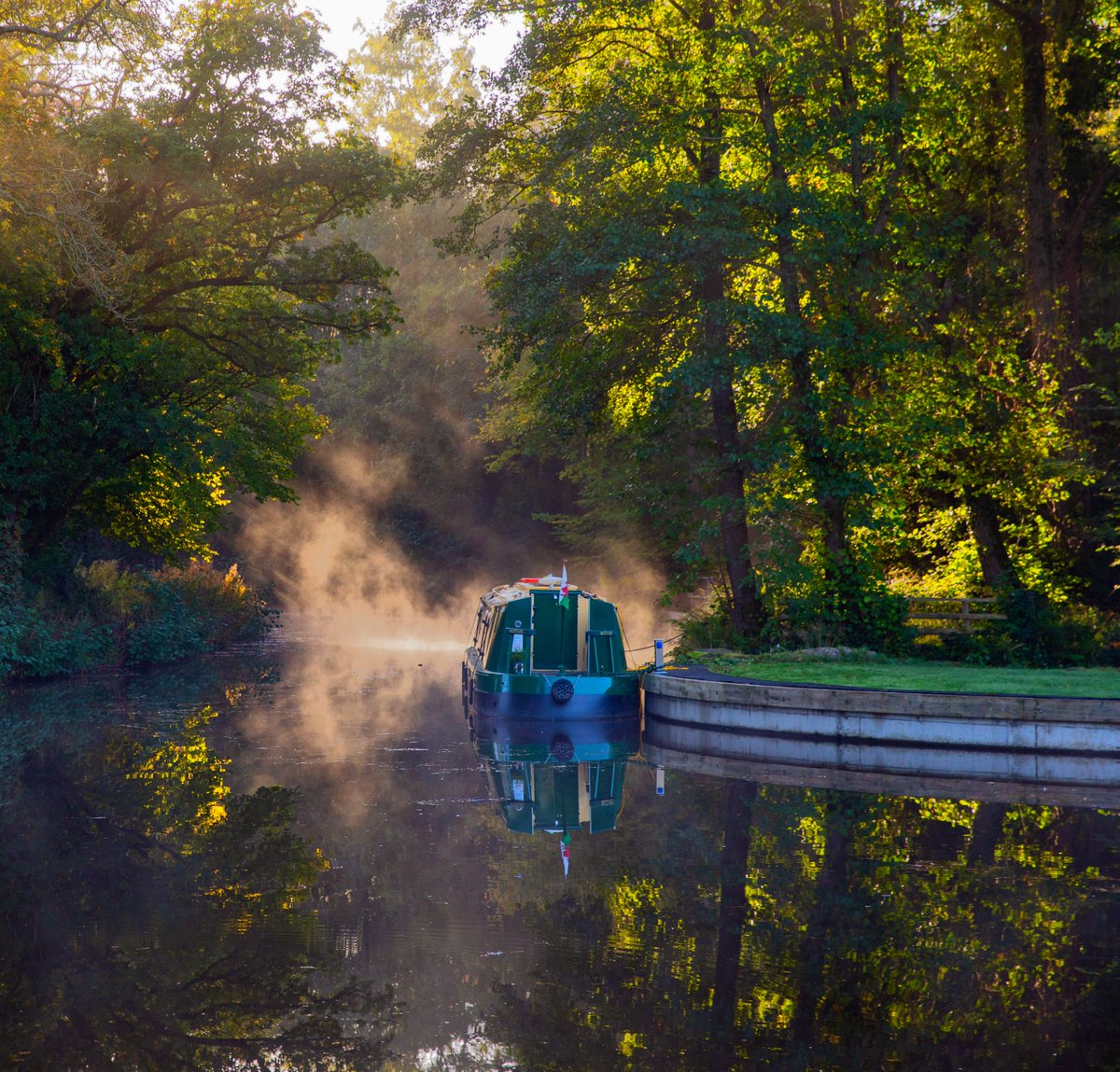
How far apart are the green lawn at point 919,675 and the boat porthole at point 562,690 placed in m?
2.41

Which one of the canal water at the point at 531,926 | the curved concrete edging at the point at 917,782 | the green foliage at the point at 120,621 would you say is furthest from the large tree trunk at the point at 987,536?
the green foliage at the point at 120,621

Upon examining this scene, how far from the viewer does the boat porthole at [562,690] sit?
1967 cm

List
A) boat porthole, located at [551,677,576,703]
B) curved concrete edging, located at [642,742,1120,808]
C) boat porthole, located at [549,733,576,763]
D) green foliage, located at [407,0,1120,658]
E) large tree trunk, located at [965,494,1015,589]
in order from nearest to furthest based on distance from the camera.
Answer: curved concrete edging, located at [642,742,1120,808], boat porthole, located at [549,733,576,763], boat porthole, located at [551,677,576,703], green foliage, located at [407,0,1120,658], large tree trunk, located at [965,494,1015,589]

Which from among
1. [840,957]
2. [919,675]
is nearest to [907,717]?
[919,675]

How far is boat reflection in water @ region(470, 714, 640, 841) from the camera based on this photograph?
40.5 feet

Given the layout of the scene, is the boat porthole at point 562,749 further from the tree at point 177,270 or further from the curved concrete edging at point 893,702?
the tree at point 177,270

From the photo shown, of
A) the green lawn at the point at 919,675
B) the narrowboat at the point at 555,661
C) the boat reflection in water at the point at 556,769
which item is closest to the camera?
the boat reflection in water at the point at 556,769

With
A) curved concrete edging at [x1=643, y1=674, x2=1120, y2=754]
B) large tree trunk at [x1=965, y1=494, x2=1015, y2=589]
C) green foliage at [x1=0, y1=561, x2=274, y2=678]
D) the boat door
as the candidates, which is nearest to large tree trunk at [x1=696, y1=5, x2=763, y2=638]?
the boat door

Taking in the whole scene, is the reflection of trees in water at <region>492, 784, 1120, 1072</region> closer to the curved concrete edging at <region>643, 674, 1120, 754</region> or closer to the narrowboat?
the curved concrete edging at <region>643, 674, 1120, 754</region>

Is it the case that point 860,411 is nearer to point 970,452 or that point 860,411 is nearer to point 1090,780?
point 970,452

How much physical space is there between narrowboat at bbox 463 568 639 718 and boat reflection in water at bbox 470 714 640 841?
0.80ft

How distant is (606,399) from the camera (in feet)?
82.2

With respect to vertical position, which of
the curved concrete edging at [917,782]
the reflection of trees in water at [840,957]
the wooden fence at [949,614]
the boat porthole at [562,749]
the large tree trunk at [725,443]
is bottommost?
the boat porthole at [562,749]

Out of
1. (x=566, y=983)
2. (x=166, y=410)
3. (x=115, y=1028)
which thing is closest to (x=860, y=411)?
(x=166, y=410)
